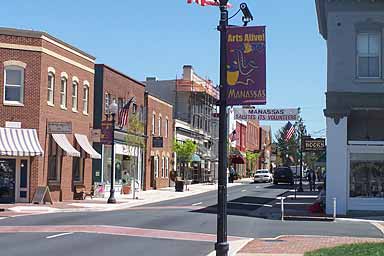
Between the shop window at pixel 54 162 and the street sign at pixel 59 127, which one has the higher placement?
the street sign at pixel 59 127

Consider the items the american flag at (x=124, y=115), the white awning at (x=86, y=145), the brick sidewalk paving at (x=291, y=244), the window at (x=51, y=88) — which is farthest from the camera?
the american flag at (x=124, y=115)

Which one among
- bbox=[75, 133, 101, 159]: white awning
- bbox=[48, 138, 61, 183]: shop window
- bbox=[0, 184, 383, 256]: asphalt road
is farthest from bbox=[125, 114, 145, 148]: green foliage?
bbox=[0, 184, 383, 256]: asphalt road

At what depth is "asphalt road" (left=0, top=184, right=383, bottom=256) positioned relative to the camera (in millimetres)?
15594

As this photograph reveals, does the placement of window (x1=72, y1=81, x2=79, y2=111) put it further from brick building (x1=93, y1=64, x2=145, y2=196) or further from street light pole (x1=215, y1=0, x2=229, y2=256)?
street light pole (x1=215, y1=0, x2=229, y2=256)

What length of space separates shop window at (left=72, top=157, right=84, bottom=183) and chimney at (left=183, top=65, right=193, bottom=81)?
3053 centimetres

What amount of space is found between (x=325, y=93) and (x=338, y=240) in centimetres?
1044

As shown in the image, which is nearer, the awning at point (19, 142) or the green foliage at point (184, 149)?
the awning at point (19, 142)

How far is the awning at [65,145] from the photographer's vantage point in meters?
34.2

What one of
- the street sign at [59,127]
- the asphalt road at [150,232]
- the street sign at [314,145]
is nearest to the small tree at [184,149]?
the street sign at [314,145]

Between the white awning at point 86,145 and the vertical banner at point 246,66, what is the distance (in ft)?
87.5

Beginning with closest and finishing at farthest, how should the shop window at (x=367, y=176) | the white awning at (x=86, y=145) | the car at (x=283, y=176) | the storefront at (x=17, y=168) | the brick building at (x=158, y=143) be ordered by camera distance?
1. the shop window at (x=367, y=176)
2. the storefront at (x=17, y=168)
3. the white awning at (x=86, y=145)
4. the brick building at (x=158, y=143)
5. the car at (x=283, y=176)

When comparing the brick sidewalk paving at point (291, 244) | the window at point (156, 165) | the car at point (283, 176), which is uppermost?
the window at point (156, 165)

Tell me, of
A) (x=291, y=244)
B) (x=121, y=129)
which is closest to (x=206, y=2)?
(x=291, y=244)

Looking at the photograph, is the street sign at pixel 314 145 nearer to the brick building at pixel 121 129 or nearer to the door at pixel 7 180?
the brick building at pixel 121 129
